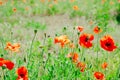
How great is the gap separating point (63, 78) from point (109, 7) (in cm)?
771

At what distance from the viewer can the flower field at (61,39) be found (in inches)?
165

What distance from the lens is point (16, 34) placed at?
7.77 meters

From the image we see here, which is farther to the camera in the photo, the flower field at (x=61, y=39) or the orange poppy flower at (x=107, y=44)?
the flower field at (x=61, y=39)

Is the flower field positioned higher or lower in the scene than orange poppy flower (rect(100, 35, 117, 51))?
lower

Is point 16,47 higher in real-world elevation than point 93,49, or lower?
higher

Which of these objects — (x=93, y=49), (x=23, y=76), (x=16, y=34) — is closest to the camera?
(x=23, y=76)

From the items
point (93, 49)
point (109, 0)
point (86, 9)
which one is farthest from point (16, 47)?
point (109, 0)

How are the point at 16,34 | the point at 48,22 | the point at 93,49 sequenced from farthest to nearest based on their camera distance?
the point at 48,22, the point at 16,34, the point at 93,49

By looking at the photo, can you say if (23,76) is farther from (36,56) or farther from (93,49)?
(93,49)

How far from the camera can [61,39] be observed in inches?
161

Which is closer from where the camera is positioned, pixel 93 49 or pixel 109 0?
pixel 93 49

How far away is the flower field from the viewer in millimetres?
4191

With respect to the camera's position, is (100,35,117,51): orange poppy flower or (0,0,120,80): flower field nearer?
(100,35,117,51): orange poppy flower

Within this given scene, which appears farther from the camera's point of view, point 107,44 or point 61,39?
point 61,39
